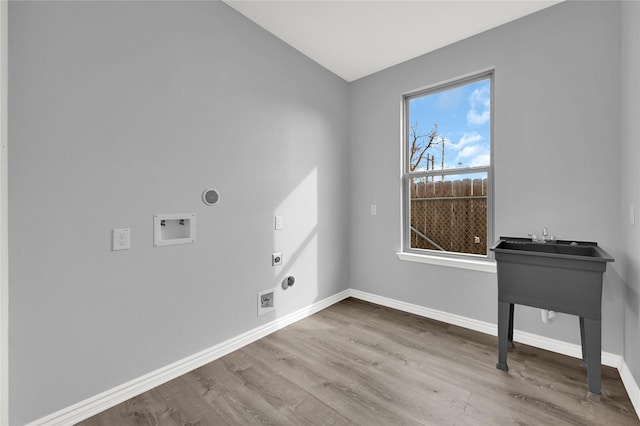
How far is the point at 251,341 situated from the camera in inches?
91.4

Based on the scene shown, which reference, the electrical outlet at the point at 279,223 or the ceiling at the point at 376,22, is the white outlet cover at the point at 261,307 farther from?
the ceiling at the point at 376,22

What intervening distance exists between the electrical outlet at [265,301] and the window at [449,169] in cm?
151

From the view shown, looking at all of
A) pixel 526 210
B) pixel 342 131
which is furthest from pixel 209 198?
pixel 526 210

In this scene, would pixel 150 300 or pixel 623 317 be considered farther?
pixel 623 317

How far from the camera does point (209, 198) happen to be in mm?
2033

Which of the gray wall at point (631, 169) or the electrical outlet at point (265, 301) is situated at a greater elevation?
the gray wall at point (631, 169)

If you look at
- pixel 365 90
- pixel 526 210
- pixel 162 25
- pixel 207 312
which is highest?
pixel 365 90

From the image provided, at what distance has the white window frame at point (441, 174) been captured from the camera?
2496 mm

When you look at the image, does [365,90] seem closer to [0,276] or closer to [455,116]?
[455,116]

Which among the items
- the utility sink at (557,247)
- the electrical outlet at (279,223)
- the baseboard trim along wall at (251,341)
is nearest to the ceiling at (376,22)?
the electrical outlet at (279,223)

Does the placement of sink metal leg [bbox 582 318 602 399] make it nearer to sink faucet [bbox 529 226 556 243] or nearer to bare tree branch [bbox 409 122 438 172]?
sink faucet [bbox 529 226 556 243]

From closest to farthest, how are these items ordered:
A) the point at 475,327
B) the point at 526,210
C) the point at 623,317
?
the point at 623,317, the point at 526,210, the point at 475,327

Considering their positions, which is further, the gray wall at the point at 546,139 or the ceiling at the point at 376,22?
the ceiling at the point at 376,22

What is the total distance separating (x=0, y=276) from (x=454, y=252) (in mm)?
3139
